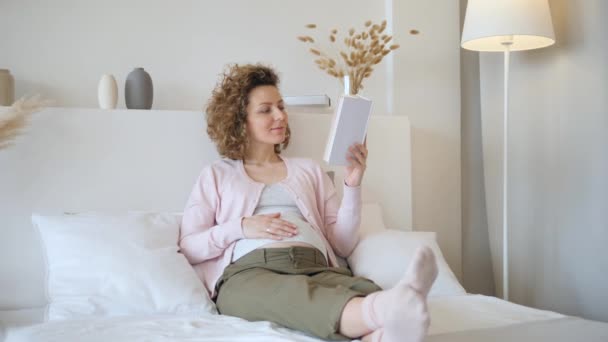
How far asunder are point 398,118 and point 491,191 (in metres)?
0.61

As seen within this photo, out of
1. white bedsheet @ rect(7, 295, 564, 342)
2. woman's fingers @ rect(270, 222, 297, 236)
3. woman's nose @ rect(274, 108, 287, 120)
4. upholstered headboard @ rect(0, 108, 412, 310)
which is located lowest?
white bedsheet @ rect(7, 295, 564, 342)

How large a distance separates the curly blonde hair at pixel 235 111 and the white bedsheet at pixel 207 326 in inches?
27.1

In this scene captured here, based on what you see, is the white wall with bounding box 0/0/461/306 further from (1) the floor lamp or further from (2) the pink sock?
(2) the pink sock

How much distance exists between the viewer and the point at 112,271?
5.98 ft

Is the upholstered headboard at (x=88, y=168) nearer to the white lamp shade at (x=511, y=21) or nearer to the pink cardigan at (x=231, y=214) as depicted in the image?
the pink cardigan at (x=231, y=214)

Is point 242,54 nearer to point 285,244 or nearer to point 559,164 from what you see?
point 285,244

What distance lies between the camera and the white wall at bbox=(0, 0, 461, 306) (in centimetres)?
253

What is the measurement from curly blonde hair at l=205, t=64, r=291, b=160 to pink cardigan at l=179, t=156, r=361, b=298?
0.20ft

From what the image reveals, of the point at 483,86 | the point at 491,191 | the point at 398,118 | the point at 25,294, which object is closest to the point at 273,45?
the point at 398,118

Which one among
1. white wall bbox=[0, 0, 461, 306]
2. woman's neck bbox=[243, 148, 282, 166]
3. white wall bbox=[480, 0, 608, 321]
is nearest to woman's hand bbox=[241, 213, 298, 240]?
woman's neck bbox=[243, 148, 282, 166]

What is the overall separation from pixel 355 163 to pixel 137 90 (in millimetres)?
920

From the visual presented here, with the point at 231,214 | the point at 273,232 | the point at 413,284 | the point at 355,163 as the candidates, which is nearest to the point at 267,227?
the point at 273,232

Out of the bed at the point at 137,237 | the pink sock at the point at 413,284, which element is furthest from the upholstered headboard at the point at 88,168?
the pink sock at the point at 413,284

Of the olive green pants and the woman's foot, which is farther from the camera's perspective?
the olive green pants
